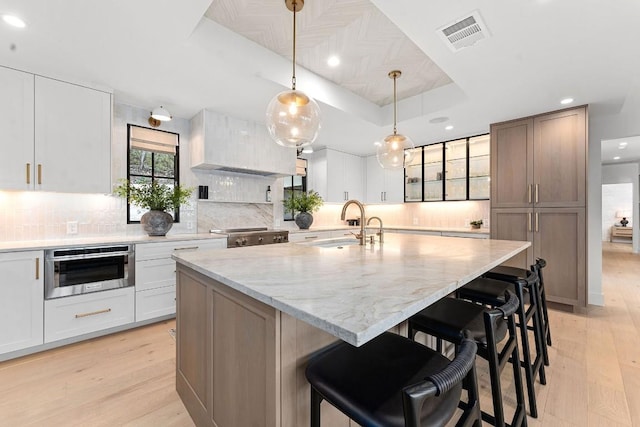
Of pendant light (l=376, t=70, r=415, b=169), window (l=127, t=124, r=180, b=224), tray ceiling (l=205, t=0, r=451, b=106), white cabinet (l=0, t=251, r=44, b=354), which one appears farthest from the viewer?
window (l=127, t=124, r=180, b=224)

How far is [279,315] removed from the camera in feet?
3.11

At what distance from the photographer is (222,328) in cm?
127

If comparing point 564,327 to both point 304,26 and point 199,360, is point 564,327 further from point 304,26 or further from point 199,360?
point 304,26

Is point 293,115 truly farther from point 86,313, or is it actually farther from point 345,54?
point 86,313

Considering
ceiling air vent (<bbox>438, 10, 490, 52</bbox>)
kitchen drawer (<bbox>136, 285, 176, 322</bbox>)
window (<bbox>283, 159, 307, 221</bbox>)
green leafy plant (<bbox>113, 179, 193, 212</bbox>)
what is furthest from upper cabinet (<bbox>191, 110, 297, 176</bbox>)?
ceiling air vent (<bbox>438, 10, 490, 52</bbox>)

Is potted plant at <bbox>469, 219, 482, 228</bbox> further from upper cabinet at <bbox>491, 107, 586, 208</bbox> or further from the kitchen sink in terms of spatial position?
the kitchen sink

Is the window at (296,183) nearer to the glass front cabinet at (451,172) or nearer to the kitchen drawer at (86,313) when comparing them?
the glass front cabinet at (451,172)

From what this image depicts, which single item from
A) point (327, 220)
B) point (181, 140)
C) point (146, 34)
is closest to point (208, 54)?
point (146, 34)

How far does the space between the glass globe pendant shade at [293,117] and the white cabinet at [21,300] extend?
2320 millimetres

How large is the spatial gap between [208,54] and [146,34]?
0.43 meters

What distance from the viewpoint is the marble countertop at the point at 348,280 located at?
0.75 m

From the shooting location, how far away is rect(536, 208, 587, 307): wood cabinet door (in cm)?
319

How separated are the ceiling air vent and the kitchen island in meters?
1.56

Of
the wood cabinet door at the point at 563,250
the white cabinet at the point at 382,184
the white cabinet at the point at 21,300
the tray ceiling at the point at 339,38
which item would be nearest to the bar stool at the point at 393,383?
the tray ceiling at the point at 339,38
